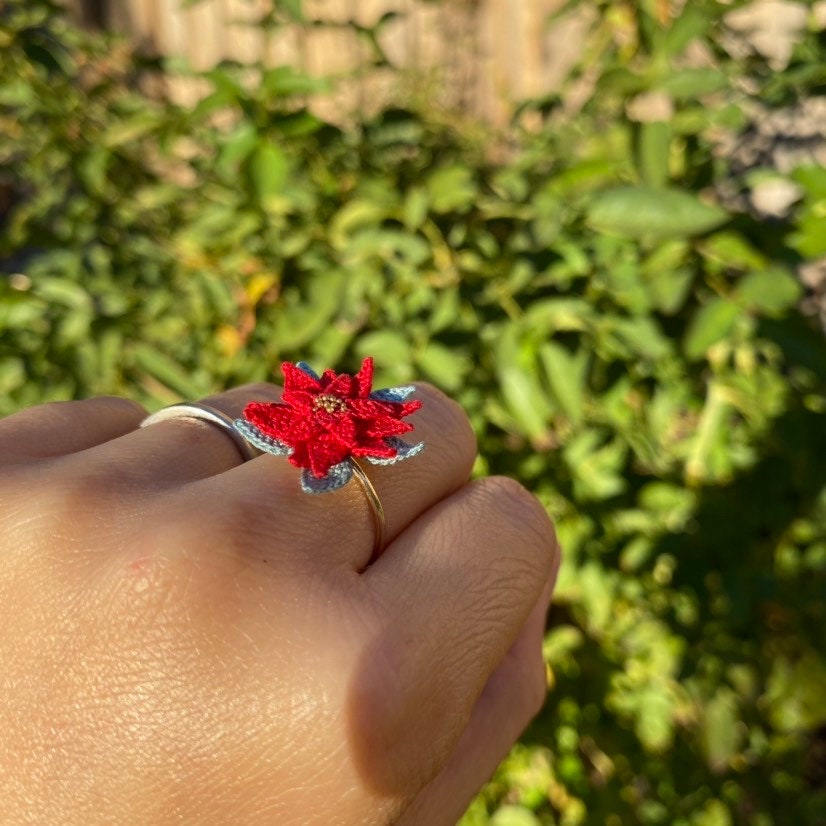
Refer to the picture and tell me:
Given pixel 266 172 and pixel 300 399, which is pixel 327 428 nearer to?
pixel 300 399

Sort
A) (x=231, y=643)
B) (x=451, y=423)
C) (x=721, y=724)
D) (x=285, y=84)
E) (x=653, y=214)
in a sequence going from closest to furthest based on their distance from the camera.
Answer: (x=231, y=643) → (x=451, y=423) → (x=653, y=214) → (x=285, y=84) → (x=721, y=724)

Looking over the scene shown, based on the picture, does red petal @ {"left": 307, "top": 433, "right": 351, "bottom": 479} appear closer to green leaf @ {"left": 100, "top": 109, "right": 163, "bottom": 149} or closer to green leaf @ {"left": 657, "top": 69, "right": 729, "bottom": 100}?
green leaf @ {"left": 657, "top": 69, "right": 729, "bottom": 100}

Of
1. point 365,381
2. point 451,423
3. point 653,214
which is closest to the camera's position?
point 365,381

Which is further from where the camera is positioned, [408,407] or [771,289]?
[771,289]

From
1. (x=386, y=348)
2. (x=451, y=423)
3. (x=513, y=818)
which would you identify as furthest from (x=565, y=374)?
(x=513, y=818)

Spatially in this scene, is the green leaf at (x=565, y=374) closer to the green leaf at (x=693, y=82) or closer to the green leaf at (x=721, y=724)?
the green leaf at (x=693, y=82)

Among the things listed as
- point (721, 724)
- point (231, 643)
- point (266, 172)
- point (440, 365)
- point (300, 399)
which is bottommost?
point (721, 724)

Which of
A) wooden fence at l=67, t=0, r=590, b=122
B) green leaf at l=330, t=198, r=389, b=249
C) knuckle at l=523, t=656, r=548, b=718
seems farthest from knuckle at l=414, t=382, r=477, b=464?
wooden fence at l=67, t=0, r=590, b=122
